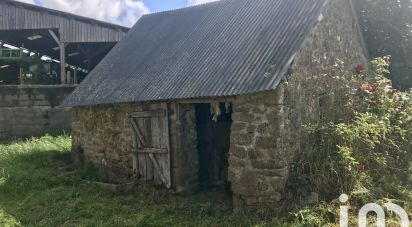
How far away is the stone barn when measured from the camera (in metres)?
6.60

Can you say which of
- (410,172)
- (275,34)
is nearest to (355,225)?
(410,172)

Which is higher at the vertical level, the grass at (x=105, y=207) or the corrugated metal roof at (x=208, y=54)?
the corrugated metal roof at (x=208, y=54)

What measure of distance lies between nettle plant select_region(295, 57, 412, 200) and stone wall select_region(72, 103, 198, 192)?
2596 millimetres

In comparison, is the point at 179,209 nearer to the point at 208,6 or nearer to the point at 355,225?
the point at 355,225

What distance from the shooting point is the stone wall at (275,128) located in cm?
643

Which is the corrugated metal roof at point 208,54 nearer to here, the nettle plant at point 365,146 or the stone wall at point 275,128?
the stone wall at point 275,128

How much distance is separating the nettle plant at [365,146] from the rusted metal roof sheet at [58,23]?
11.7 metres

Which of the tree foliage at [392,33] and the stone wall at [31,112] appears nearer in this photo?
the tree foliage at [392,33]

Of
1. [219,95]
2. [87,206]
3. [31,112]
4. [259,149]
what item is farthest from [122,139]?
[31,112]

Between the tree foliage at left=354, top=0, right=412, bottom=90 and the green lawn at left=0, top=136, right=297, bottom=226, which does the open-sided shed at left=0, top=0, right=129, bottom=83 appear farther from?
the tree foliage at left=354, top=0, right=412, bottom=90

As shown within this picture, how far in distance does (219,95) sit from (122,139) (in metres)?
3.48

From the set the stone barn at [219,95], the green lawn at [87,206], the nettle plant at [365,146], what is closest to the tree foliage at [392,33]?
the stone barn at [219,95]

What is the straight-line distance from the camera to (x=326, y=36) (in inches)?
328

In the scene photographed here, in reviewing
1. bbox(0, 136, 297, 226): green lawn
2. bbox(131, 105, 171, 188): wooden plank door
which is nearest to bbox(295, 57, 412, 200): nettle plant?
bbox(0, 136, 297, 226): green lawn
